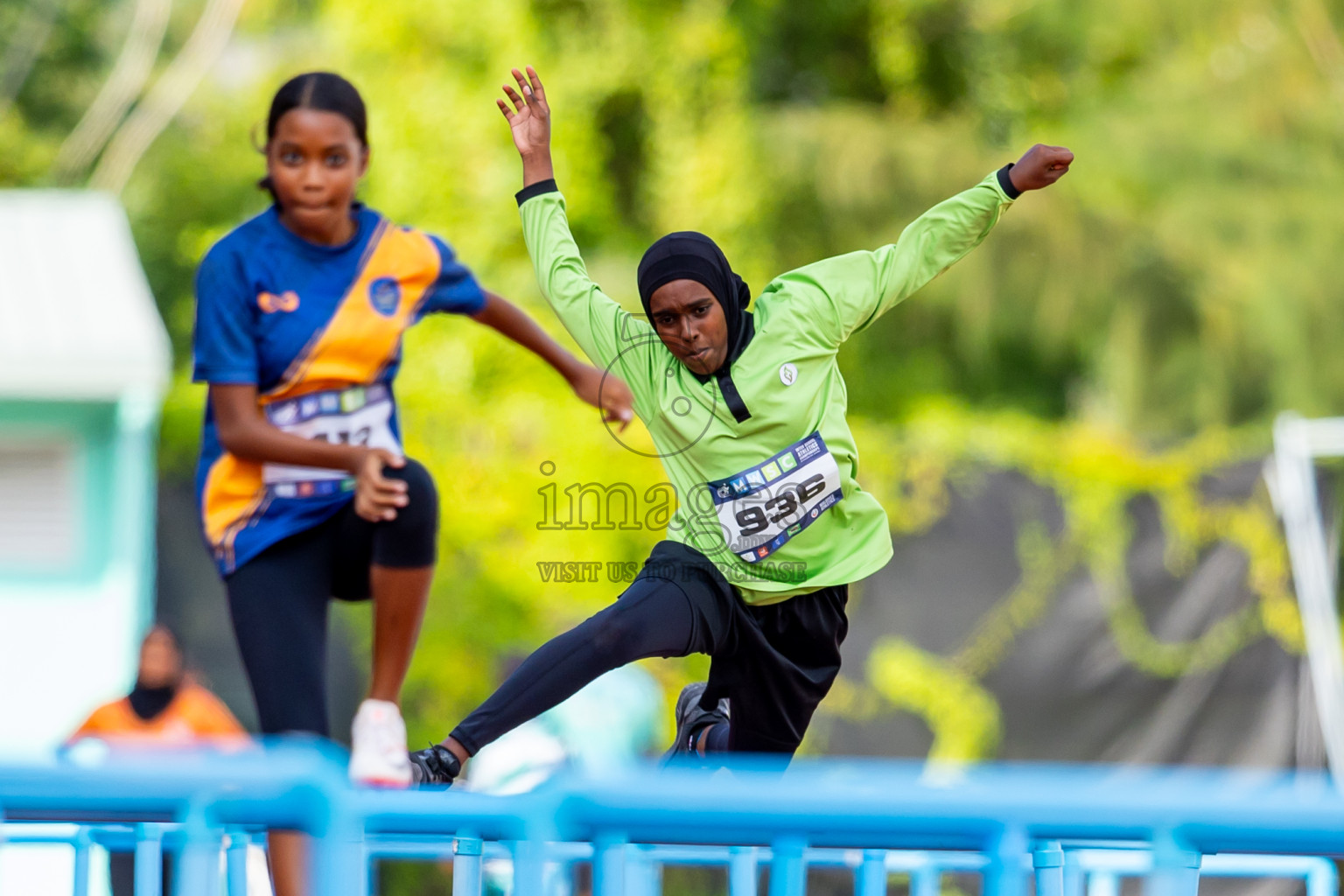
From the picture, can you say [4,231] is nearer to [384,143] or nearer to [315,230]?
[384,143]

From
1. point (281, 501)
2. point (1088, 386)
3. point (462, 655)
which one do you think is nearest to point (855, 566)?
point (281, 501)

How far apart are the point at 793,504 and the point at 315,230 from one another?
45.7 inches

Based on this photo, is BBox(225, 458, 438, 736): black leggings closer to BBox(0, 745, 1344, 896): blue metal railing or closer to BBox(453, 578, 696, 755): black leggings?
BBox(453, 578, 696, 755): black leggings

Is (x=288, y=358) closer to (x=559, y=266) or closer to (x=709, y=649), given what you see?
(x=559, y=266)

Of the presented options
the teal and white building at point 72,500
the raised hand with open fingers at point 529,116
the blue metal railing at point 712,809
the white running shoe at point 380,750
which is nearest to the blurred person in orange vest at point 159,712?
the teal and white building at point 72,500

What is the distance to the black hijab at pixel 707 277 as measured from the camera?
9.00ft

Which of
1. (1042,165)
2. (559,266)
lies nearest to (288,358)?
(559,266)

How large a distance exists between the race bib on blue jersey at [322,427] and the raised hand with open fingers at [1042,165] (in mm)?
1426

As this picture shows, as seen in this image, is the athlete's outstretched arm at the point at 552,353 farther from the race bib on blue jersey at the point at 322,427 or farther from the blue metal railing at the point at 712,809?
the blue metal railing at the point at 712,809

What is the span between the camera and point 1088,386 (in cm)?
1239

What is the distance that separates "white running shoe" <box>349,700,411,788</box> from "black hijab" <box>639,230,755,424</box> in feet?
3.05

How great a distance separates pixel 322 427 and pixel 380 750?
68 centimetres

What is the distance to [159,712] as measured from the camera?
5.84m

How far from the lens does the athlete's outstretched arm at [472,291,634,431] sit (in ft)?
10.2
